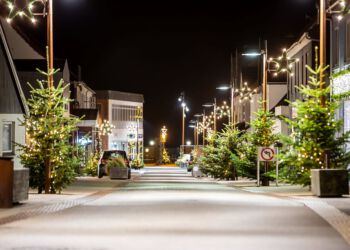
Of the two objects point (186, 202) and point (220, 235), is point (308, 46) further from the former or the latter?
point (220, 235)

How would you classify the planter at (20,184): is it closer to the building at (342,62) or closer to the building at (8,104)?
the building at (8,104)

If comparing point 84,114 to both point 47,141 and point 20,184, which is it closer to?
point 47,141

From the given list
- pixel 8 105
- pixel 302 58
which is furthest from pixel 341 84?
pixel 302 58

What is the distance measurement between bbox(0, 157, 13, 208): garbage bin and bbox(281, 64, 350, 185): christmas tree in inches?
453

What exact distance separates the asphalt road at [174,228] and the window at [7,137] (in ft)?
52.7

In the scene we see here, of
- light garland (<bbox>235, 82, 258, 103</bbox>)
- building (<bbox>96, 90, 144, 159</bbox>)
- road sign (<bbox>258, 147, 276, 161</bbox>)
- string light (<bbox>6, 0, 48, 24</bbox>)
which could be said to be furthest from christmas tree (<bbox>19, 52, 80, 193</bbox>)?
building (<bbox>96, 90, 144, 159</bbox>)

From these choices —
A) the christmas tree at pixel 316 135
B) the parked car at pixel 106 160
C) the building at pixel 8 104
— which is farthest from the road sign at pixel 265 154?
the parked car at pixel 106 160

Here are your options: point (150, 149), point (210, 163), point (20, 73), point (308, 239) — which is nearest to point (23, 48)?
point (20, 73)

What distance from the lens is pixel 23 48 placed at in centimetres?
6981

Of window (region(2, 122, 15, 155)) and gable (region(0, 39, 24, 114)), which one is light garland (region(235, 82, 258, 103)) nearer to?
gable (region(0, 39, 24, 114))

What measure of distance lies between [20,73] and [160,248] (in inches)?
2080

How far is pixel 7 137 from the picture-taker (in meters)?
40.1

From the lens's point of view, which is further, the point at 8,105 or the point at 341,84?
the point at 8,105

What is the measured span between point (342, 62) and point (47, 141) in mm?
16347
